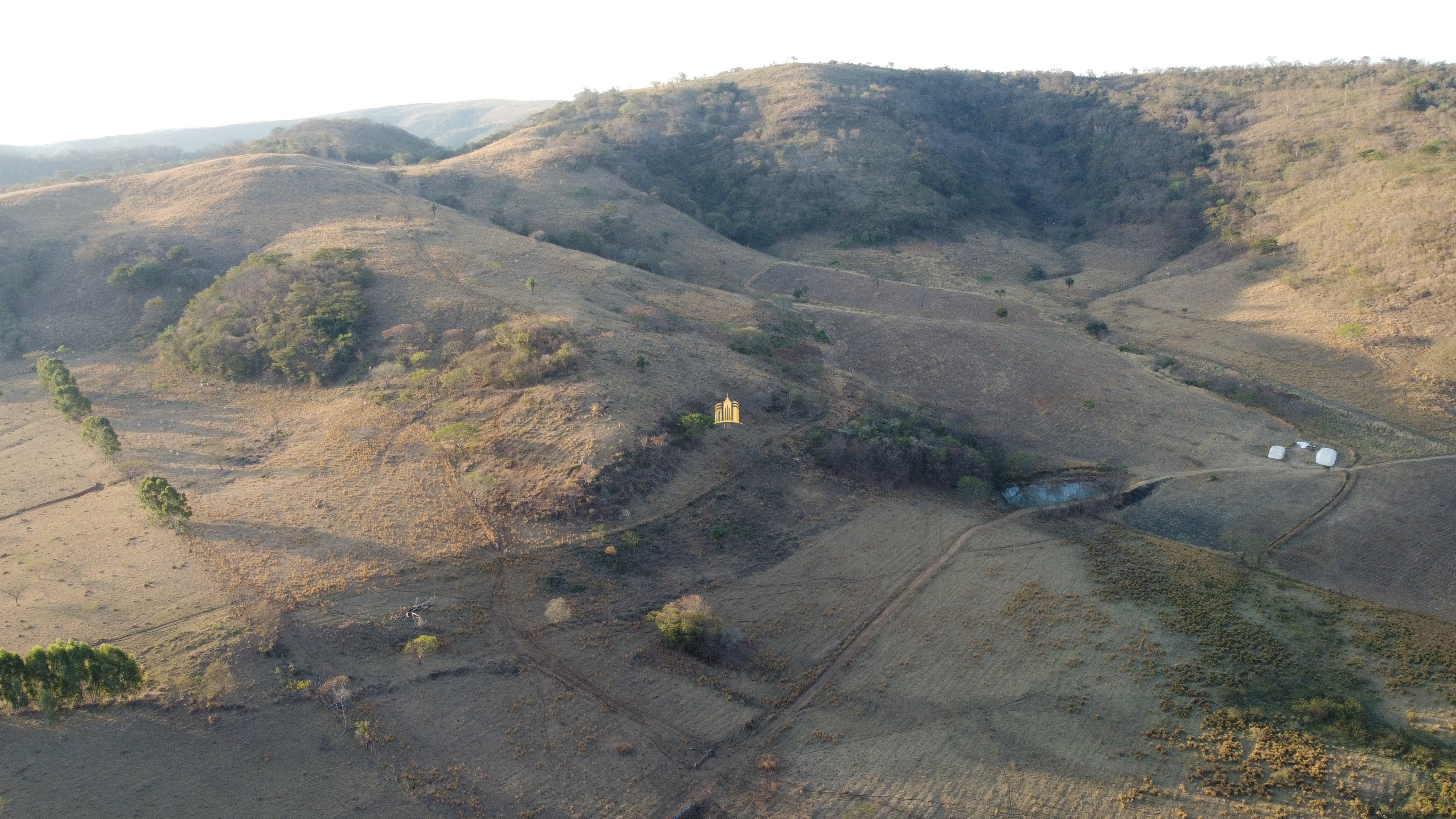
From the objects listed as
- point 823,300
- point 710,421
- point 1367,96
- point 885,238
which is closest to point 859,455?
point 710,421

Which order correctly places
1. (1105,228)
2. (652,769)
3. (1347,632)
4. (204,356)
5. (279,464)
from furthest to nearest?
(1105,228) < (204,356) < (279,464) < (1347,632) < (652,769)

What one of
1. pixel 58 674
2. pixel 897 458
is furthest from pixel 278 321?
pixel 897 458

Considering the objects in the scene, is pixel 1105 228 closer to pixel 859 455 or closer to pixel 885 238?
pixel 885 238

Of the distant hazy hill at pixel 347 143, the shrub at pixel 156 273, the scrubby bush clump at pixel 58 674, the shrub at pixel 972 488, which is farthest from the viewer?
the distant hazy hill at pixel 347 143

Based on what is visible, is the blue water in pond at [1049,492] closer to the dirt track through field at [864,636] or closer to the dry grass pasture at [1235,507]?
the dirt track through field at [864,636]

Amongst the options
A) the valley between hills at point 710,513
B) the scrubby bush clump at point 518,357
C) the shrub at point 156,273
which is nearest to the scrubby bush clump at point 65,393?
the valley between hills at point 710,513

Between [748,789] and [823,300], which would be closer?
[748,789]

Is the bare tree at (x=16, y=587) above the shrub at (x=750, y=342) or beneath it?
beneath
